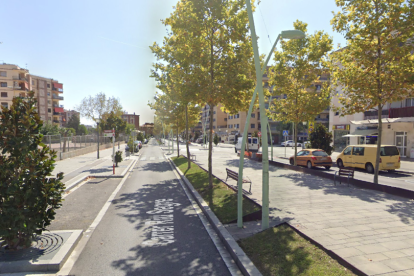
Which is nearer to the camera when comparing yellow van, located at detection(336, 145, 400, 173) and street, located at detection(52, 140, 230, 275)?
street, located at detection(52, 140, 230, 275)

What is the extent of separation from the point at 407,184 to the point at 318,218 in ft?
30.2

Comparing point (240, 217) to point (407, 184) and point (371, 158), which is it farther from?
point (371, 158)

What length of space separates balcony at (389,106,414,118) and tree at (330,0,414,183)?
57.8ft

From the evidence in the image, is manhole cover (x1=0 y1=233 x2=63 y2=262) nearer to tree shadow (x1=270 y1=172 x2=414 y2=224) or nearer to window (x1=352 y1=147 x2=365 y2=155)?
tree shadow (x1=270 y1=172 x2=414 y2=224)

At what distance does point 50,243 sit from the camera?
530 centimetres

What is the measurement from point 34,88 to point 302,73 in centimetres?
7517

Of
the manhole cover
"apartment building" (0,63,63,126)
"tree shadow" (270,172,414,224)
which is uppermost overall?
"apartment building" (0,63,63,126)

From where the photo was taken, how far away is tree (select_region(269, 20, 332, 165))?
16531 mm

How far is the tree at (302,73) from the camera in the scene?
16.5m

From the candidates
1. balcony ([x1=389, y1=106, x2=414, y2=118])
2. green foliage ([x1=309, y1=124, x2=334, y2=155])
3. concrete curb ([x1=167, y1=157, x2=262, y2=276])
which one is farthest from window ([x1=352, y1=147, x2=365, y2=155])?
concrete curb ([x1=167, y1=157, x2=262, y2=276])

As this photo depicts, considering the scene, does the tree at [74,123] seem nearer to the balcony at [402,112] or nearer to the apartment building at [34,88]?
the apartment building at [34,88]

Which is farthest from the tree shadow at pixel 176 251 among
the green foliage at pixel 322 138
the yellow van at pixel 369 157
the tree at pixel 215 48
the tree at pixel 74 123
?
the tree at pixel 74 123

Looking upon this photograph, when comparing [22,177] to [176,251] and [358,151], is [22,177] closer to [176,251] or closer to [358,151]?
[176,251]

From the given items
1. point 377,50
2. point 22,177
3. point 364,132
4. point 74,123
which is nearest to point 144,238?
point 22,177
